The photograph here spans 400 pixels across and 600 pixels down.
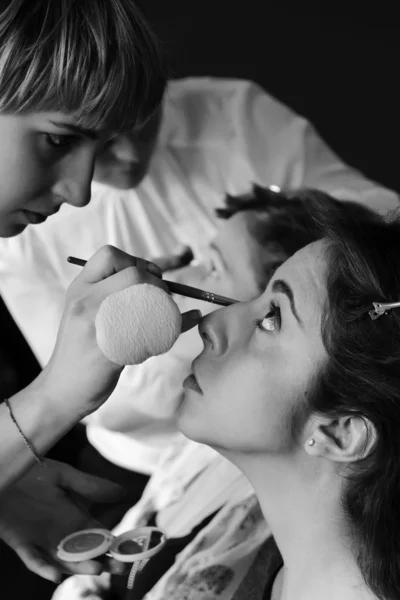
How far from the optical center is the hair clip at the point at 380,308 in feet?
2.35

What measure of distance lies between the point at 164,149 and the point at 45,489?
2.05 ft

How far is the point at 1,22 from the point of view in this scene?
75cm

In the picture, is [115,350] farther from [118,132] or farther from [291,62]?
[291,62]

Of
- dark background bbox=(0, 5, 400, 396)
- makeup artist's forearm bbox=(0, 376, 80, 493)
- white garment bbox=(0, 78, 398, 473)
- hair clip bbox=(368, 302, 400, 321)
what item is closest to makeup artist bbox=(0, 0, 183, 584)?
makeup artist's forearm bbox=(0, 376, 80, 493)

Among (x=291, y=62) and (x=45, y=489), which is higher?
(x=291, y=62)

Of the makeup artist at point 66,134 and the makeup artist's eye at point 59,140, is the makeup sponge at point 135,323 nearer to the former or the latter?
the makeup artist at point 66,134

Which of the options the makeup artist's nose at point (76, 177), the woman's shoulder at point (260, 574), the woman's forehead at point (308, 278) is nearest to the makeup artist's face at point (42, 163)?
the makeup artist's nose at point (76, 177)

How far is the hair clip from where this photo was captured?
0.72 m

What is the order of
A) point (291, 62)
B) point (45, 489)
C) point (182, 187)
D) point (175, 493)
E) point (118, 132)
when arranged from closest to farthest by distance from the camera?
point (118, 132) < point (45, 489) < point (175, 493) < point (182, 187) < point (291, 62)

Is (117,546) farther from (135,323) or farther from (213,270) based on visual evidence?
(213,270)

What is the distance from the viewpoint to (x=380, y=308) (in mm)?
719

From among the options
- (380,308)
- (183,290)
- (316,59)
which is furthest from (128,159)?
(316,59)

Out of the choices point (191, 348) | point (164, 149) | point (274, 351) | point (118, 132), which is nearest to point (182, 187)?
point (164, 149)

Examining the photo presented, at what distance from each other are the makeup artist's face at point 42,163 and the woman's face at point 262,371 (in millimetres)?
204
